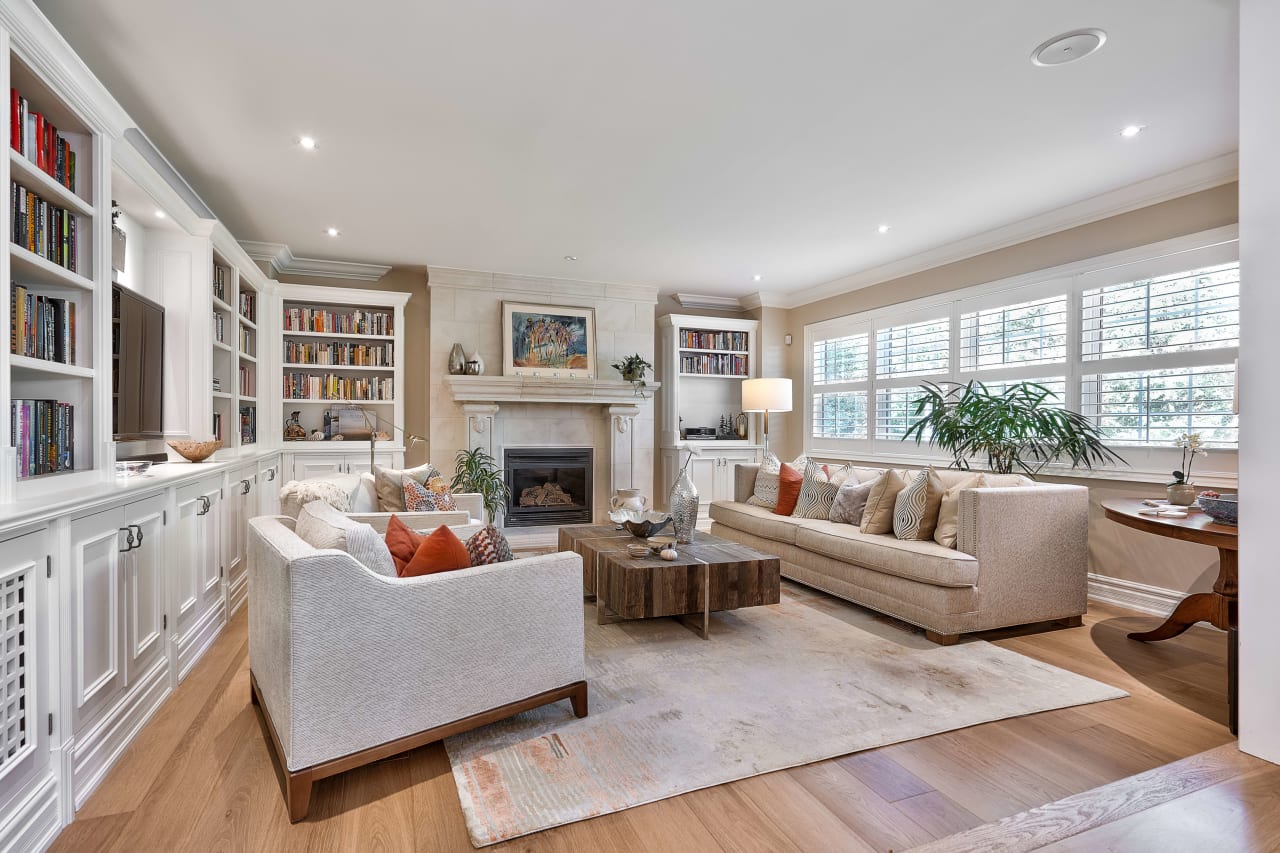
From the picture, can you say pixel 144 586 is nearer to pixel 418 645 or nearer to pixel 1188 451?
pixel 418 645

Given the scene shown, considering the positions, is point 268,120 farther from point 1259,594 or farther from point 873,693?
point 1259,594

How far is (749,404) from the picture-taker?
582 cm

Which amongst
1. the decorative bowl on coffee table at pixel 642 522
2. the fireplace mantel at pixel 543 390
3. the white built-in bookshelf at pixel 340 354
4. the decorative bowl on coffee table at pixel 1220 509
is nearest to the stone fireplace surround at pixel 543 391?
the fireplace mantel at pixel 543 390

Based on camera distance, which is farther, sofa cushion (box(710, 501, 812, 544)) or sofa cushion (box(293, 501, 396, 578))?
sofa cushion (box(710, 501, 812, 544))

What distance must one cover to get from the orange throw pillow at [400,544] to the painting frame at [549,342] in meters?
3.75

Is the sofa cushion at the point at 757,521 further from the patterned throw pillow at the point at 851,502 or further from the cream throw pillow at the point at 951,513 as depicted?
the cream throw pillow at the point at 951,513

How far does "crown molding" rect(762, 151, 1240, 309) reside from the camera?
11.4 feet

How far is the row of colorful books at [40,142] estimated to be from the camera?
186 centimetres

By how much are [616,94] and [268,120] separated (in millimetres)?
1651

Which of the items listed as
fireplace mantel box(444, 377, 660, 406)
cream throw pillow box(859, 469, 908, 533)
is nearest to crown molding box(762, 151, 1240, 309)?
cream throw pillow box(859, 469, 908, 533)

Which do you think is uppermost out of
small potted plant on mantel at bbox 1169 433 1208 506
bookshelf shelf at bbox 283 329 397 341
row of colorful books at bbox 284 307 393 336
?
row of colorful books at bbox 284 307 393 336

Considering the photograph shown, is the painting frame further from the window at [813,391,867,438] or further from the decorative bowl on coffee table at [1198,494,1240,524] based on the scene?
the decorative bowl on coffee table at [1198,494,1240,524]

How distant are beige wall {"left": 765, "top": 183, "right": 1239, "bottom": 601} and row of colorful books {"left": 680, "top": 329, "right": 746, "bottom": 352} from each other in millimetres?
2155

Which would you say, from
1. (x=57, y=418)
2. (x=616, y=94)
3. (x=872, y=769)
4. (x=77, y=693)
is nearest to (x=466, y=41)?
(x=616, y=94)
